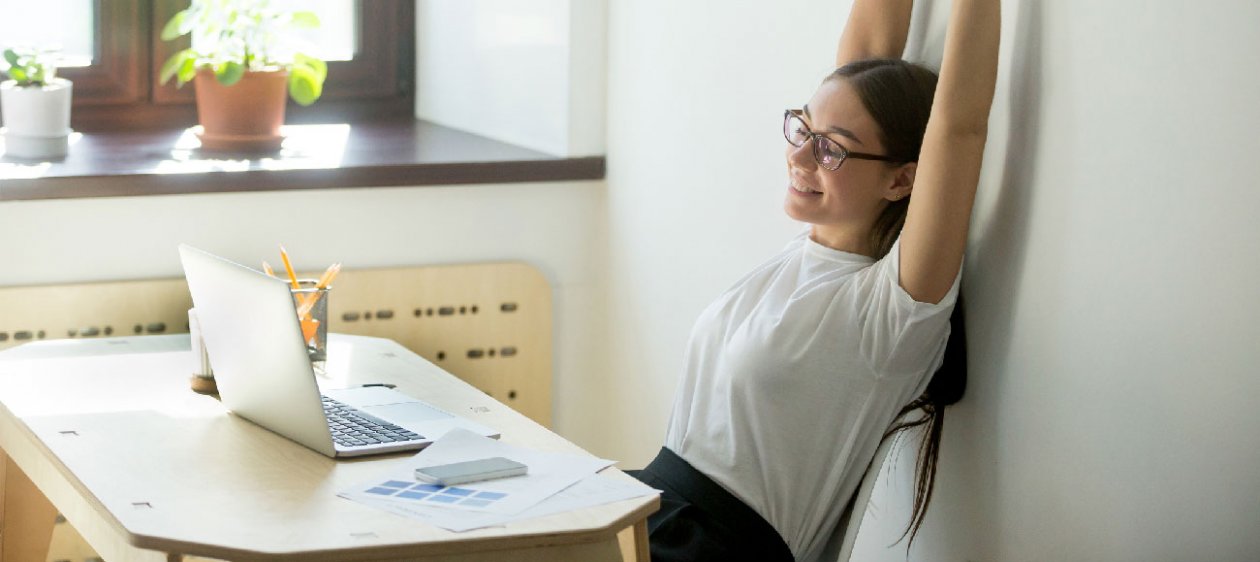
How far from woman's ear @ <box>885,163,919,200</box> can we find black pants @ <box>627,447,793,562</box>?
39 centimetres

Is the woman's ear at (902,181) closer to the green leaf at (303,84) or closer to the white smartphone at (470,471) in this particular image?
the white smartphone at (470,471)

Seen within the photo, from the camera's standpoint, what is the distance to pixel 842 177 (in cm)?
163

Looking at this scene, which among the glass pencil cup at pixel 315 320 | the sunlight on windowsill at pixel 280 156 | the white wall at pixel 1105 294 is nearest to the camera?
the white wall at pixel 1105 294

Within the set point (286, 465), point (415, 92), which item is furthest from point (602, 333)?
point (286, 465)

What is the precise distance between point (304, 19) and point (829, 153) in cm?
141

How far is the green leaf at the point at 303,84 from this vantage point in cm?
273

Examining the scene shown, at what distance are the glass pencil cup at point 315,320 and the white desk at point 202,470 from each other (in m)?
0.03

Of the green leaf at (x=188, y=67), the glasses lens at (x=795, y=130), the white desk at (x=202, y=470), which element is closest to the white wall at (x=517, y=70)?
the green leaf at (x=188, y=67)

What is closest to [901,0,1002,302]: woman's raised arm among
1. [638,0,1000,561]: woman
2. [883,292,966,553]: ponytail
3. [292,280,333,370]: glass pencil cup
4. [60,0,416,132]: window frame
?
[638,0,1000,561]: woman

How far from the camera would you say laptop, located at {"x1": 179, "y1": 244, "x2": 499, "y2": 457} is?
1682 millimetres

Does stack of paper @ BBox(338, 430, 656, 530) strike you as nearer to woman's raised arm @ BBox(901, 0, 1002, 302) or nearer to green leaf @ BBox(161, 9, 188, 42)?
woman's raised arm @ BBox(901, 0, 1002, 302)

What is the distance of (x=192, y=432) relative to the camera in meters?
1.79

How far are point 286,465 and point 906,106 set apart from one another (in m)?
0.79

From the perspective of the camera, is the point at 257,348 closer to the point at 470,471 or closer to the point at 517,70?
the point at 470,471
